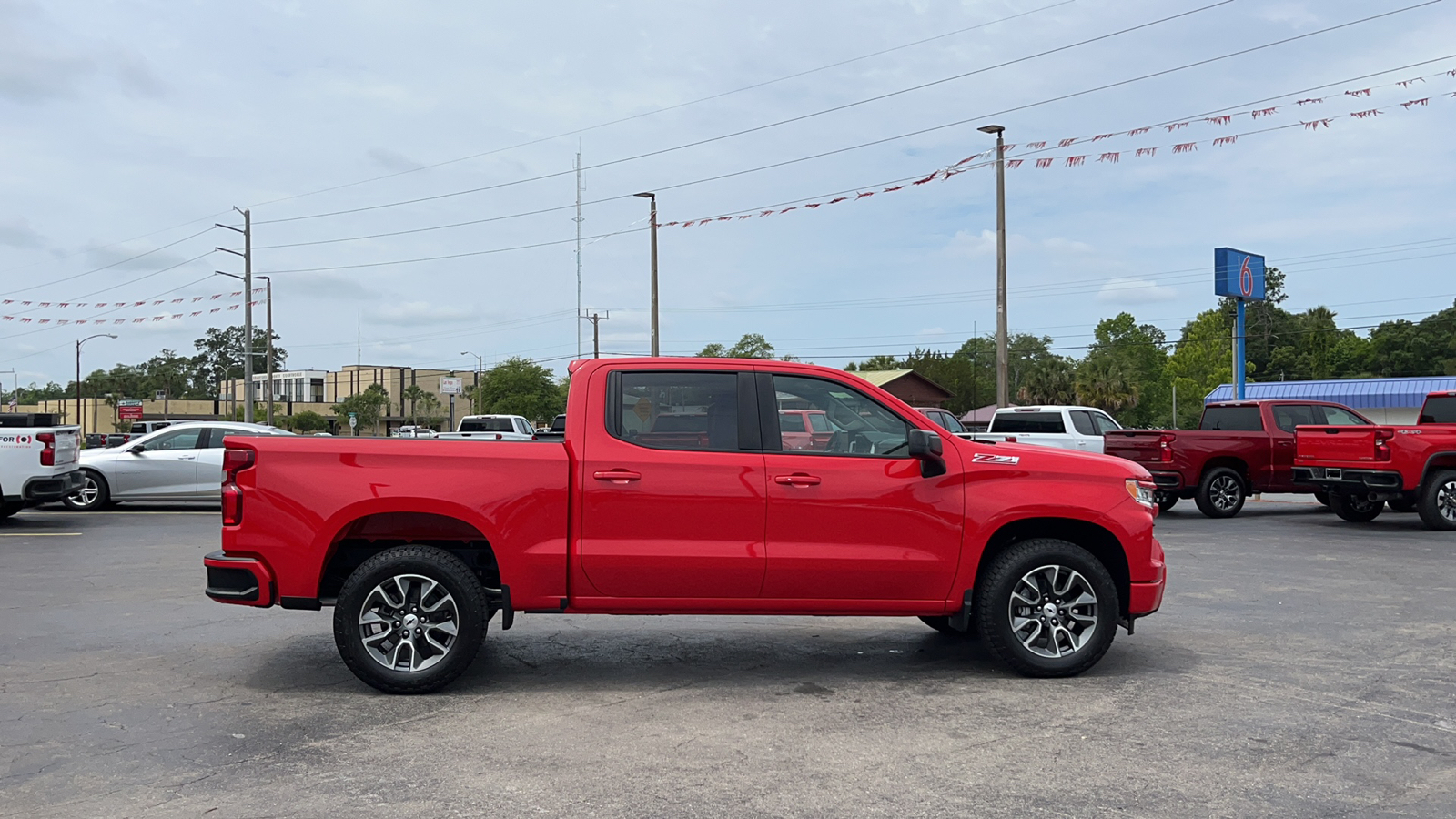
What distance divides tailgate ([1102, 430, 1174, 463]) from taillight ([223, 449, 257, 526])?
13.8 metres

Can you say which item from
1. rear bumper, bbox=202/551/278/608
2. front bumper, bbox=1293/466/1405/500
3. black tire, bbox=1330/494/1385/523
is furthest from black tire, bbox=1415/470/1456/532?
rear bumper, bbox=202/551/278/608

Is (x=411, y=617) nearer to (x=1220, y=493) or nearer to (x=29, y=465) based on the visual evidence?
(x=29, y=465)

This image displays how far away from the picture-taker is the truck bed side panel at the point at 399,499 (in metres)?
6.16

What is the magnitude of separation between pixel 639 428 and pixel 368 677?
2.02 meters

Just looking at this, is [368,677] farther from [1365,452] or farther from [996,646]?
[1365,452]

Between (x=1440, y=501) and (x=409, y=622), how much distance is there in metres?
14.5

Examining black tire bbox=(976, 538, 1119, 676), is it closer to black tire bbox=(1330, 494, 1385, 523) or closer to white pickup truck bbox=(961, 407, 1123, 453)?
black tire bbox=(1330, 494, 1385, 523)

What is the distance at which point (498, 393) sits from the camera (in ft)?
307

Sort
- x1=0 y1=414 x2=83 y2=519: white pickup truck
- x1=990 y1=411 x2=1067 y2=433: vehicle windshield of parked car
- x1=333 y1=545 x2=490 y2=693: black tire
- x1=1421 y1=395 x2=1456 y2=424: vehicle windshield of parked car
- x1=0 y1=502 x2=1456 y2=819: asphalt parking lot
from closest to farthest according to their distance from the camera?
x1=0 y1=502 x2=1456 y2=819: asphalt parking lot, x1=333 y1=545 x2=490 y2=693: black tire, x1=0 y1=414 x2=83 y2=519: white pickup truck, x1=1421 y1=395 x2=1456 y2=424: vehicle windshield of parked car, x1=990 y1=411 x2=1067 y2=433: vehicle windshield of parked car

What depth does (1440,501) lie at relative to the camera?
15.1 metres

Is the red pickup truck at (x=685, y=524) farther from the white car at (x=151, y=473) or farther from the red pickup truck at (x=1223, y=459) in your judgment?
the white car at (x=151, y=473)

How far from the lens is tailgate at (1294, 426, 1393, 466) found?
49.3 feet

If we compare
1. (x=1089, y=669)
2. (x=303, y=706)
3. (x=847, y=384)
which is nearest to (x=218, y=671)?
(x=303, y=706)

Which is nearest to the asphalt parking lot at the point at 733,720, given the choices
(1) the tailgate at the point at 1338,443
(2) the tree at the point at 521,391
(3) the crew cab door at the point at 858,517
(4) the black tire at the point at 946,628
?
(4) the black tire at the point at 946,628
